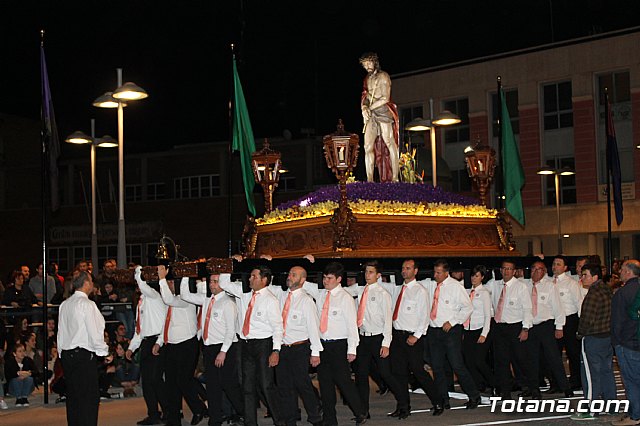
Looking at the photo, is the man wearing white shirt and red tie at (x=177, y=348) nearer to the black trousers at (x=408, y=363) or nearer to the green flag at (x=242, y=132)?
the black trousers at (x=408, y=363)

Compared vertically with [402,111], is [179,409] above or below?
below

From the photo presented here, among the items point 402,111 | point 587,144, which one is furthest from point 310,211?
point 402,111

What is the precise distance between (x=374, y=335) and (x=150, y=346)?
3082mm

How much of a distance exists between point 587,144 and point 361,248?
26690 mm

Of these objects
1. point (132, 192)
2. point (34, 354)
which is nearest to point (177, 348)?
point (34, 354)

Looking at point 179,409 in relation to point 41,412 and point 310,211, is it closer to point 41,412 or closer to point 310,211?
point 41,412

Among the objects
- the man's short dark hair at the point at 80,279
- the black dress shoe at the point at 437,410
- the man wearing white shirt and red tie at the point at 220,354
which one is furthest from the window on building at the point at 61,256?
the man's short dark hair at the point at 80,279

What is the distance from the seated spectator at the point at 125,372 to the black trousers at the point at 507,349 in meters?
6.35

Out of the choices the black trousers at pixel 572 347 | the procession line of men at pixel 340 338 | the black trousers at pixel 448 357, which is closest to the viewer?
Result: the procession line of men at pixel 340 338

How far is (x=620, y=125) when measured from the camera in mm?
42719

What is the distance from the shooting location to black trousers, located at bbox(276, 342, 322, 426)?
13.1 m

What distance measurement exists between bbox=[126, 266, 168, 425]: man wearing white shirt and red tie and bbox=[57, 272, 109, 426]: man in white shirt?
1.94 meters

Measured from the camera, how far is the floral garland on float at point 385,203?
64.6ft

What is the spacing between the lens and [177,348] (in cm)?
1409
